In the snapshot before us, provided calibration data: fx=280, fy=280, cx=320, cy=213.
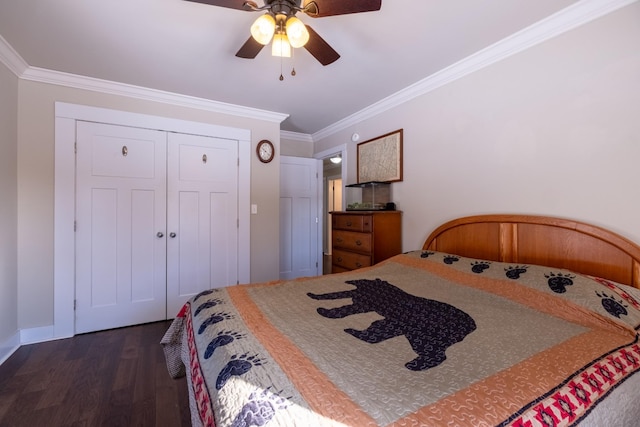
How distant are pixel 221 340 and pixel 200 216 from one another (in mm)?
2262

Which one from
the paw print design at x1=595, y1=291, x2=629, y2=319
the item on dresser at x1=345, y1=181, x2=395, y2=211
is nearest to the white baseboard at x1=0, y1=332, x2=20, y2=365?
the item on dresser at x1=345, y1=181, x2=395, y2=211

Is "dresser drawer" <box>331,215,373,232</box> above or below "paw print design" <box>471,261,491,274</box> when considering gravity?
above

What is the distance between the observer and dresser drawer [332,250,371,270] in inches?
101

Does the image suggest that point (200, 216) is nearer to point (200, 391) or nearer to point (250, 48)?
point (250, 48)

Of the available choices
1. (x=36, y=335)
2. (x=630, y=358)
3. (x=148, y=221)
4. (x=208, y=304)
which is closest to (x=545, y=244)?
(x=630, y=358)

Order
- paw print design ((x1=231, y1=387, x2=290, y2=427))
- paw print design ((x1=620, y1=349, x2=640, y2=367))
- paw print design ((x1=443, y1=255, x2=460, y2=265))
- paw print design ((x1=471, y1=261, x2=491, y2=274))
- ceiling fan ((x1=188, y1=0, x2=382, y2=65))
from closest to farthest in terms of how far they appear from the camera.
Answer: paw print design ((x1=231, y1=387, x2=290, y2=427)), paw print design ((x1=620, y1=349, x2=640, y2=367)), ceiling fan ((x1=188, y1=0, x2=382, y2=65)), paw print design ((x1=471, y1=261, x2=491, y2=274)), paw print design ((x1=443, y1=255, x2=460, y2=265))

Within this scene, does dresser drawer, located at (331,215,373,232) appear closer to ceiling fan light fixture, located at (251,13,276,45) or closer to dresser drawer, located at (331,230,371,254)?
dresser drawer, located at (331,230,371,254)

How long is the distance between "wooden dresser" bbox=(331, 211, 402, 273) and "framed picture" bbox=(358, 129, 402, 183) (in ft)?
1.51

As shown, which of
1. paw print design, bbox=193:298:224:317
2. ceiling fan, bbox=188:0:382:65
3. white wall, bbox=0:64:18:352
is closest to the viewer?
ceiling fan, bbox=188:0:382:65

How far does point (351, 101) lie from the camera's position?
2961 millimetres

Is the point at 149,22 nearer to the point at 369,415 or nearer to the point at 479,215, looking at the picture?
the point at 369,415

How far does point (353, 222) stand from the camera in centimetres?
272

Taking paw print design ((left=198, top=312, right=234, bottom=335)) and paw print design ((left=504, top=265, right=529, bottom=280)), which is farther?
paw print design ((left=504, top=265, right=529, bottom=280))

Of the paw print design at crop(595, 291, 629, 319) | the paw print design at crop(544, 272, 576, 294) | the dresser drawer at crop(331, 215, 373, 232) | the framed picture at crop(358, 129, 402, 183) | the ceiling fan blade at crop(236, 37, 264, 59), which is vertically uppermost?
the ceiling fan blade at crop(236, 37, 264, 59)
